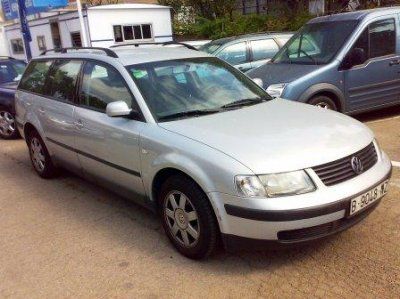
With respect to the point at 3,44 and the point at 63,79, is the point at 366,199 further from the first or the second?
the point at 3,44

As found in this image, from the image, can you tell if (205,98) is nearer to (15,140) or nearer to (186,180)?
(186,180)

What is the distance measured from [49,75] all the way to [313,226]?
3.71 metres

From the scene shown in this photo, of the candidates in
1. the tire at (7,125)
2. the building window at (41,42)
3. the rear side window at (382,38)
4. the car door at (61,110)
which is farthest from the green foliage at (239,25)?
the car door at (61,110)

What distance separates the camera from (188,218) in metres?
3.34

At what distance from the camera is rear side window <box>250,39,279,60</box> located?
9.08 meters

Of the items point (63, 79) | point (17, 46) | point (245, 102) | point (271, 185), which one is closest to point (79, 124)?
point (63, 79)

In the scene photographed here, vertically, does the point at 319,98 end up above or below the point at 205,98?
below

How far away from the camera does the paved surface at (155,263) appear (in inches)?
119

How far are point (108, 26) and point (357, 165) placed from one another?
17.3 m

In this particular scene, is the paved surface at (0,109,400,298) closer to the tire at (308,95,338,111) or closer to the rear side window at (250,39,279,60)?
the tire at (308,95,338,111)

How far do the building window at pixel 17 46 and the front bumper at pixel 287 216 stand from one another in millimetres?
24130

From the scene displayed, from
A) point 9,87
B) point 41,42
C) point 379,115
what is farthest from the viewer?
point 41,42

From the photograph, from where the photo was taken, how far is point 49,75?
17.4 ft

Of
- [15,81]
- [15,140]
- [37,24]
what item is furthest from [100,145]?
[37,24]
